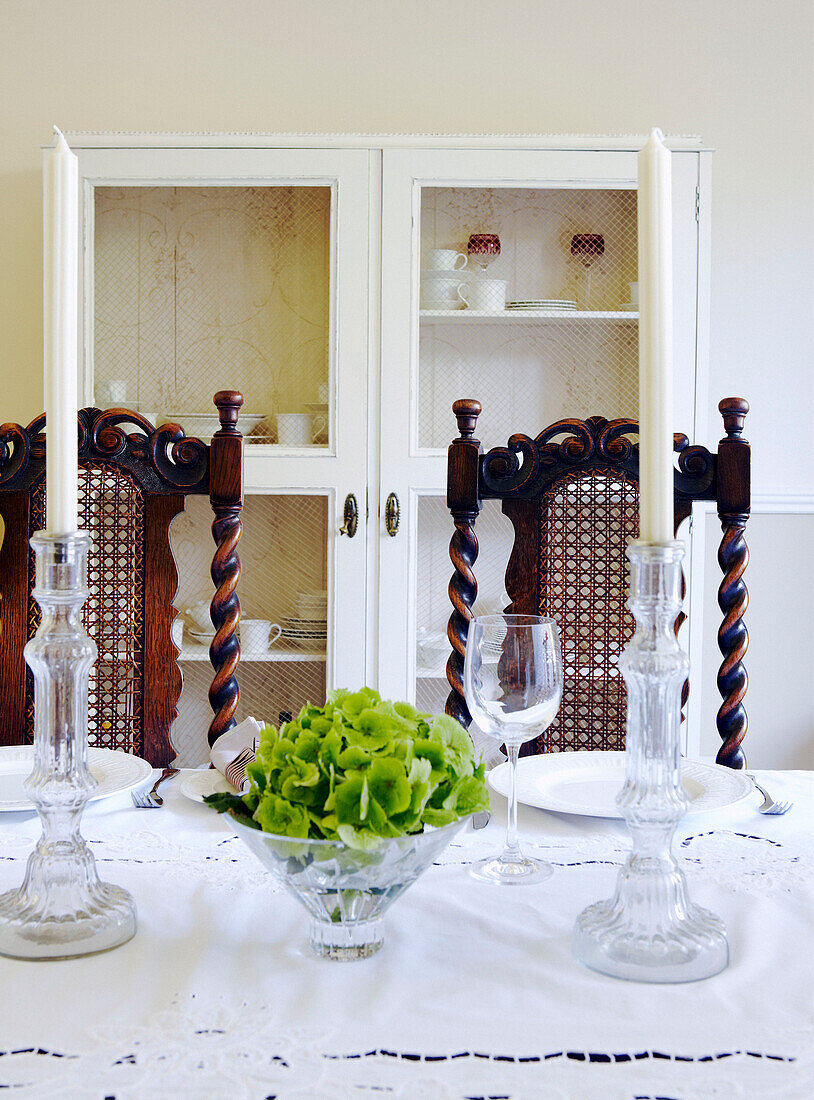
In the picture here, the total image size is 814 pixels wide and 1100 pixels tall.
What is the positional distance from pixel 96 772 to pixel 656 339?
64cm

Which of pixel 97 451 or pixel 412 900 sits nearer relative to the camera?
pixel 412 900

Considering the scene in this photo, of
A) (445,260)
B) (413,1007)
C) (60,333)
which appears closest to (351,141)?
(445,260)

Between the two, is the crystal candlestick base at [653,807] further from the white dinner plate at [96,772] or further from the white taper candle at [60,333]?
the white dinner plate at [96,772]

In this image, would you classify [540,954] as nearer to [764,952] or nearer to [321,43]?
[764,952]

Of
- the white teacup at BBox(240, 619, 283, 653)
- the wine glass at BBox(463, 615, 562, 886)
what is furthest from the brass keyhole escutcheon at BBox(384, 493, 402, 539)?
the wine glass at BBox(463, 615, 562, 886)

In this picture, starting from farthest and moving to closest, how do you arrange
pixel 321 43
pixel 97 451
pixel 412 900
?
pixel 321 43, pixel 97 451, pixel 412 900

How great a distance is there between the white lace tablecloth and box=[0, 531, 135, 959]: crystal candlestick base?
0.02m

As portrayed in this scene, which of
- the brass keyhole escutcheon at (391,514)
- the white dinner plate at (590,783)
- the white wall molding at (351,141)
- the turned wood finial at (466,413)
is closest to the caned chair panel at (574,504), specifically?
the turned wood finial at (466,413)

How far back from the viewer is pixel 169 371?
2047mm

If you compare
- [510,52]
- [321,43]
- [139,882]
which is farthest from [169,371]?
[139,882]

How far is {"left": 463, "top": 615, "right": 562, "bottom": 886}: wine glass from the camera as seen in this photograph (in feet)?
2.22

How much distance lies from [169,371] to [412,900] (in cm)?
162

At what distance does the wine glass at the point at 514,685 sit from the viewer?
26.7 inches

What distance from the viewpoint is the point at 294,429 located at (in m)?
2.01
